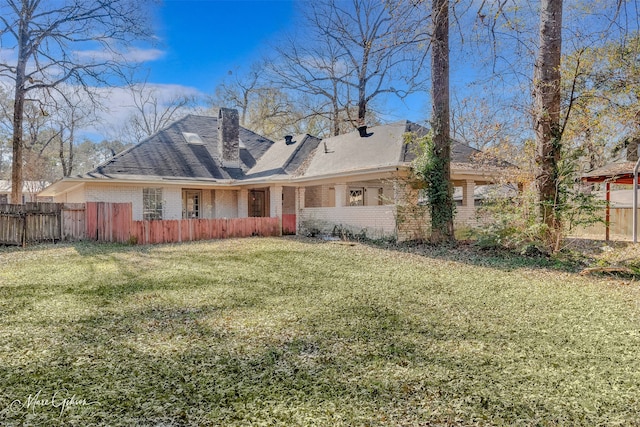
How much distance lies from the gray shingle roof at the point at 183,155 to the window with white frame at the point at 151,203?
83cm

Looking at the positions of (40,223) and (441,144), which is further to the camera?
(40,223)

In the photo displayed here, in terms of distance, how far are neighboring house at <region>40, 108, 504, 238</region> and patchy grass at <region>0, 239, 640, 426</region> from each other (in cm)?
622

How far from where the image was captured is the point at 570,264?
7.80 m

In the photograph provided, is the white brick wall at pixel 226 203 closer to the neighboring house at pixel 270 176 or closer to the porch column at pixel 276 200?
→ the neighboring house at pixel 270 176

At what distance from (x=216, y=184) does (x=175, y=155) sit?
2.47 meters

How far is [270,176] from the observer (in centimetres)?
1463

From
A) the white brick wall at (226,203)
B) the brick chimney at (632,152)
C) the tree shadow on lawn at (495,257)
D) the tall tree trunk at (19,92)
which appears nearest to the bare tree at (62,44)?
the tall tree trunk at (19,92)

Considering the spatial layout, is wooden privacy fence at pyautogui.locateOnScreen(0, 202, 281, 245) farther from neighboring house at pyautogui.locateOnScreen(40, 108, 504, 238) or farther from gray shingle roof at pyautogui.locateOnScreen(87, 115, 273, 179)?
gray shingle roof at pyautogui.locateOnScreen(87, 115, 273, 179)

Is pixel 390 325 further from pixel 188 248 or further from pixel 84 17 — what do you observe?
pixel 84 17

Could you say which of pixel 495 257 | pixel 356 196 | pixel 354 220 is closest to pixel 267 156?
pixel 356 196

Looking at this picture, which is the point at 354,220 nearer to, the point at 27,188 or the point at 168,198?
the point at 168,198

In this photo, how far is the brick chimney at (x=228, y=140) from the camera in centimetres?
1692

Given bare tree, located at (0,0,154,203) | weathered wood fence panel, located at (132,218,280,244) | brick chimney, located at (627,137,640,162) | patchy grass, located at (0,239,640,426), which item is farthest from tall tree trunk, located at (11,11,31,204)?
brick chimney, located at (627,137,640,162)

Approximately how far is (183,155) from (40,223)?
20.1 feet
